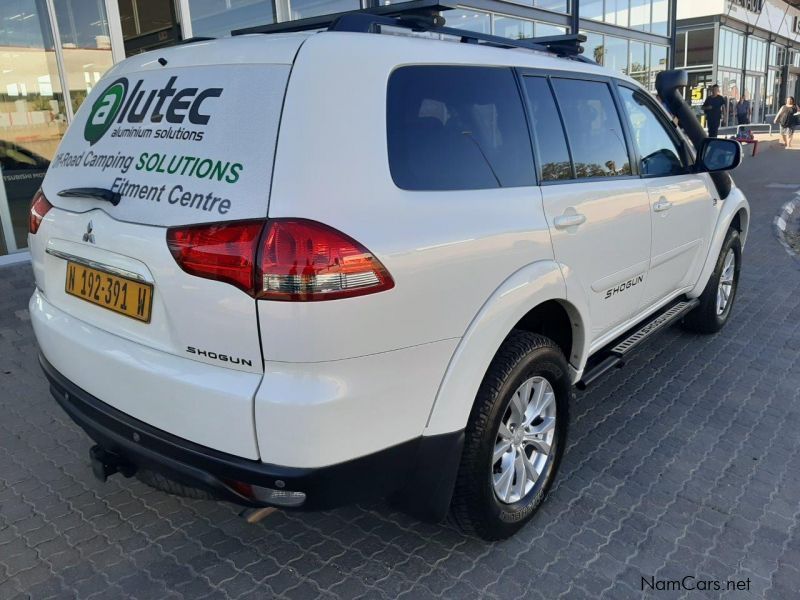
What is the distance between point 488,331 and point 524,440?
64cm

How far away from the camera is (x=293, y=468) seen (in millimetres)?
1846

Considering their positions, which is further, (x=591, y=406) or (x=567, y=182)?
(x=591, y=406)

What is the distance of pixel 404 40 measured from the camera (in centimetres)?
224

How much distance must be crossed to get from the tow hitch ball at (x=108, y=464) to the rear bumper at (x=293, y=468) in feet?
0.17

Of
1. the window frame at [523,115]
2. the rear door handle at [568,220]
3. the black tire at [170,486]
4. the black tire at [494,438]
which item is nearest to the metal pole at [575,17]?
the window frame at [523,115]

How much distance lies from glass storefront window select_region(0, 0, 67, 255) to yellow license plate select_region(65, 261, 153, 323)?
4.83 m

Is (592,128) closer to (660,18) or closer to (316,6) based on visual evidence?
(316,6)

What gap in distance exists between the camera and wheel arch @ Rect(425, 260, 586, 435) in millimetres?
2104

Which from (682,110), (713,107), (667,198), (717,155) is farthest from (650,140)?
(713,107)

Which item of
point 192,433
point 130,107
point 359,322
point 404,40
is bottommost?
point 192,433

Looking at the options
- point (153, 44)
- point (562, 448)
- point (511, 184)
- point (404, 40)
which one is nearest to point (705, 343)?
point (562, 448)

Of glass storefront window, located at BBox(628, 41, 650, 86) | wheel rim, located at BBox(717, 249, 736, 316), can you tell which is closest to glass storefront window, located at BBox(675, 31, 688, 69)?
glass storefront window, located at BBox(628, 41, 650, 86)

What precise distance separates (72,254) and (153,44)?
7.61m

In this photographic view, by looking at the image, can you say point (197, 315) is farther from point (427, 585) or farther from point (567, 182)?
point (567, 182)
